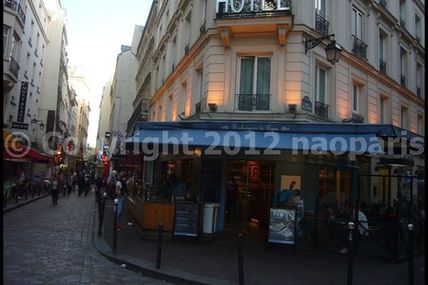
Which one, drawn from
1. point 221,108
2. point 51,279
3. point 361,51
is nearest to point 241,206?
point 221,108

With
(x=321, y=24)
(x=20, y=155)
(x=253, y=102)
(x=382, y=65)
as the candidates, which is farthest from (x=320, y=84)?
(x=20, y=155)

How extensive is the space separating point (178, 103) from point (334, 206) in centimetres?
853

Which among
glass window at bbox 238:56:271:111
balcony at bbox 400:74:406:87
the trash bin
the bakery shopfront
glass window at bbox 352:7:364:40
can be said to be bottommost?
the trash bin

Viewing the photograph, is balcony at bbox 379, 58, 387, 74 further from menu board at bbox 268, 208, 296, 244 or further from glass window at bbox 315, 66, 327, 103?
menu board at bbox 268, 208, 296, 244

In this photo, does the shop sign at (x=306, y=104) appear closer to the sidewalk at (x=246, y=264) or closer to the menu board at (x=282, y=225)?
the menu board at (x=282, y=225)

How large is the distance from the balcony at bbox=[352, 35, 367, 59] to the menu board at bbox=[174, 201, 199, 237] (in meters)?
8.23

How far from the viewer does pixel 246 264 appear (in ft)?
29.7

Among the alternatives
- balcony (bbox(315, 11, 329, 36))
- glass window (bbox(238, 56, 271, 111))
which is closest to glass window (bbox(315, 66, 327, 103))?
balcony (bbox(315, 11, 329, 36))

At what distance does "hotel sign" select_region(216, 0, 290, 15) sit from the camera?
13.0 m

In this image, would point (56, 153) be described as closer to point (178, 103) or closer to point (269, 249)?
point (178, 103)

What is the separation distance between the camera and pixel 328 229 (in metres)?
10.8

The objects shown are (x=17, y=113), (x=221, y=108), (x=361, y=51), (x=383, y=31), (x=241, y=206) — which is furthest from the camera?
(x=17, y=113)

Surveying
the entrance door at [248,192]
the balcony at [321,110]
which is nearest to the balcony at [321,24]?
the balcony at [321,110]

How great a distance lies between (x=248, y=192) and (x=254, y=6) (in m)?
5.93
